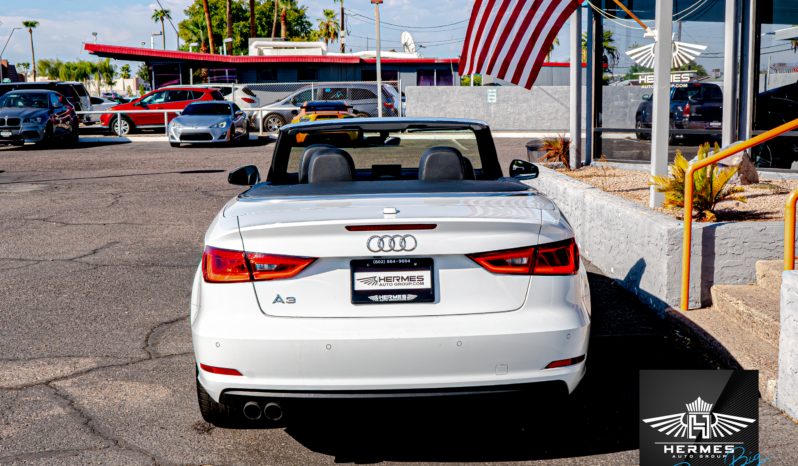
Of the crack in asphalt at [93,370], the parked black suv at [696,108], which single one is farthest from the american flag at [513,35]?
the crack in asphalt at [93,370]

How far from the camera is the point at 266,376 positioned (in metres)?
2.97

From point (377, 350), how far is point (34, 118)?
22.7 metres

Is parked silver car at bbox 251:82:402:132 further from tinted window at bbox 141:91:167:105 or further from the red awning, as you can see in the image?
the red awning

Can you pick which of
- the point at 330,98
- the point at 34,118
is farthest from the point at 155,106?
the point at 330,98

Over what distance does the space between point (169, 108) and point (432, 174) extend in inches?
1023

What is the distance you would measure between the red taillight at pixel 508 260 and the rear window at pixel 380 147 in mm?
1731

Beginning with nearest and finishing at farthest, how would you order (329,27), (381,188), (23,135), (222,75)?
(381,188) < (23,135) < (222,75) < (329,27)

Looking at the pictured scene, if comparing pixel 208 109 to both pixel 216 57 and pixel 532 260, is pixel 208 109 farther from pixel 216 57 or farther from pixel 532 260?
pixel 532 260

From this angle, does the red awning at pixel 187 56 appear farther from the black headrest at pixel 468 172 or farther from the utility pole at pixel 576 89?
the black headrest at pixel 468 172

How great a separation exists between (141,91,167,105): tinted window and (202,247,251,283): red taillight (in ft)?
89.1

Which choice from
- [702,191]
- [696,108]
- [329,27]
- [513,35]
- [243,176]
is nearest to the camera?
[243,176]

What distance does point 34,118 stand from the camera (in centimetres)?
2245

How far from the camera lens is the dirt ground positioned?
20.5 ft

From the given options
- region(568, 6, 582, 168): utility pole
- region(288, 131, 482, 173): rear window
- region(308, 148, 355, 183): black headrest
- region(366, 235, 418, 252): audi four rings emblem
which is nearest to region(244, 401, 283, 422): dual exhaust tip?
region(366, 235, 418, 252): audi four rings emblem
